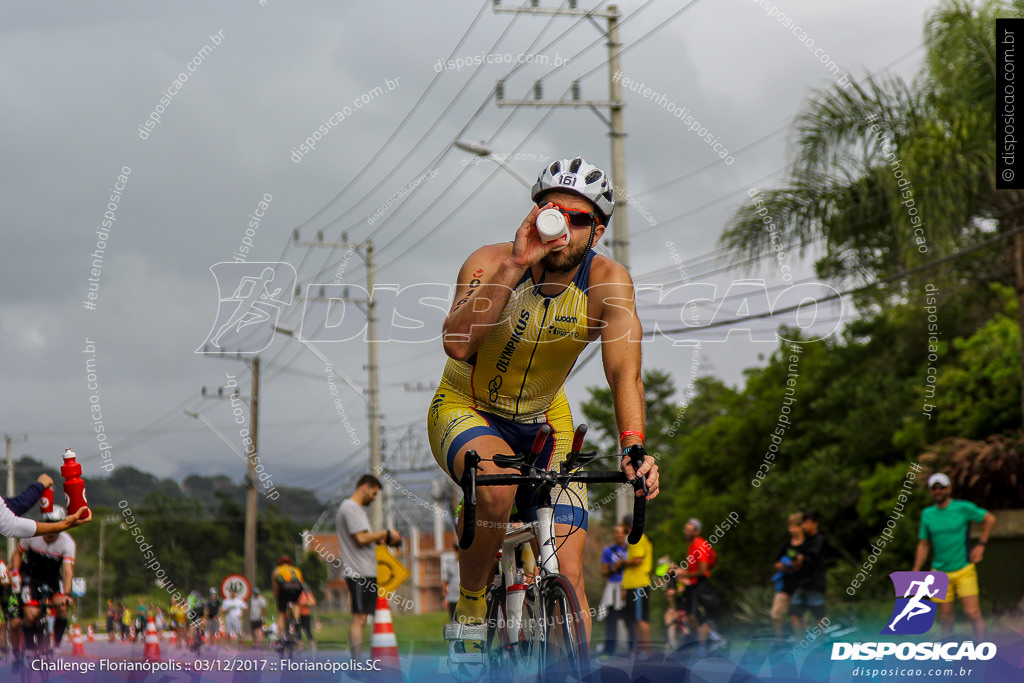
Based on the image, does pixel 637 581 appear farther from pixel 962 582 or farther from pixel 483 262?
pixel 483 262

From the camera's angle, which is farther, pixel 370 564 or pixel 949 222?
pixel 949 222

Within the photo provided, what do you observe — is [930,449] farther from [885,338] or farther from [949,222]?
[885,338]

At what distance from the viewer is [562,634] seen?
3.85 meters

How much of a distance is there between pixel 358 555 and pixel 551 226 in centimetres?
664

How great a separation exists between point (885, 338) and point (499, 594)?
57.9ft

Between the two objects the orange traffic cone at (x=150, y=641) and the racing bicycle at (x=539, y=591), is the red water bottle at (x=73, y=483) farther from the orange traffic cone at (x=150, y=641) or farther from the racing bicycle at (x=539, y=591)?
the orange traffic cone at (x=150, y=641)

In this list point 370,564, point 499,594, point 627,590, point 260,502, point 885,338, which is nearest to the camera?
point 499,594

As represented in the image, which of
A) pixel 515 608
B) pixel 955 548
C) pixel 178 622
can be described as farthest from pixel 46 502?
pixel 178 622

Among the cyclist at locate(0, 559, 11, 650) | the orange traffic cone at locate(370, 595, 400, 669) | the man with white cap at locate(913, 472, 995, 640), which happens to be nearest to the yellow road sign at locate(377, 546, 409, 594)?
the orange traffic cone at locate(370, 595, 400, 669)

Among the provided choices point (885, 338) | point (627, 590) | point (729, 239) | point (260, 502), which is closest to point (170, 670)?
point (627, 590)

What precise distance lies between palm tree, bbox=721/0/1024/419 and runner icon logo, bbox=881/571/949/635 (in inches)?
191

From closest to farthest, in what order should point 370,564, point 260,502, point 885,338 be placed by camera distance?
point 370,564 < point 885,338 < point 260,502

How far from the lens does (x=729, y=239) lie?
13812mm

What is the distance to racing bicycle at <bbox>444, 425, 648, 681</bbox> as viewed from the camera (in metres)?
3.81
